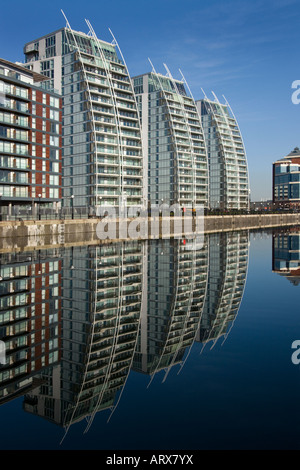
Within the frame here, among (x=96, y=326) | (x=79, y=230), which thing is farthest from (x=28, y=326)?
(x=79, y=230)

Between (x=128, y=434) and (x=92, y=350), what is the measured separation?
5.87 metres

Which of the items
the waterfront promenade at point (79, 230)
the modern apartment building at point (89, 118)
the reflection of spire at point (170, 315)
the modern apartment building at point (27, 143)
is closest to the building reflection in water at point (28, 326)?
the reflection of spire at point (170, 315)

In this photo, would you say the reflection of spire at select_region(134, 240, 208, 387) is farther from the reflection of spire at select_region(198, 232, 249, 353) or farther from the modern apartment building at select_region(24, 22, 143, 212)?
the modern apartment building at select_region(24, 22, 143, 212)

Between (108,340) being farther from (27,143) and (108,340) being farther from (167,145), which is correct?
(167,145)

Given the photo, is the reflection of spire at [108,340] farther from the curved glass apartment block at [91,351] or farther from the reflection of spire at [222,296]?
the reflection of spire at [222,296]

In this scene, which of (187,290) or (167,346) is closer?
(167,346)

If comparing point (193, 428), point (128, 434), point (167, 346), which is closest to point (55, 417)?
point (128, 434)

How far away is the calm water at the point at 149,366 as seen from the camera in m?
8.19

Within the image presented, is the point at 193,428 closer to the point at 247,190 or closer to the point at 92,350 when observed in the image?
the point at 92,350

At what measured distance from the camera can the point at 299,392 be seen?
9812mm

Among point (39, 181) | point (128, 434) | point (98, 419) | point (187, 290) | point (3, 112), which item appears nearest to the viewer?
point (128, 434)

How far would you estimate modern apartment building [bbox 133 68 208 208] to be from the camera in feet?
477

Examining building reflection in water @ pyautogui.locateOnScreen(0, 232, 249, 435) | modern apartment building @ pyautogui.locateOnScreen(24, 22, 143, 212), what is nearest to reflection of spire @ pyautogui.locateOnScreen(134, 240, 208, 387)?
building reflection in water @ pyautogui.locateOnScreen(0, 232, 249, 435)

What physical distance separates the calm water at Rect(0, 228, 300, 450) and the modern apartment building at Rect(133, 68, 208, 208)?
122 metres
